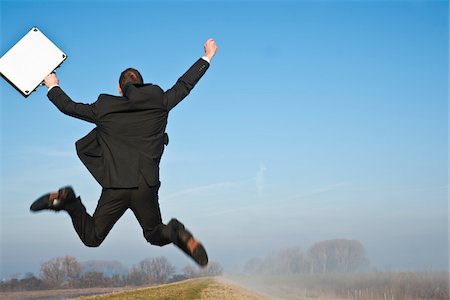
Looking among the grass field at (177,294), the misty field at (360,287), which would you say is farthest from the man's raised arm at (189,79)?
the misty field at (360,287)

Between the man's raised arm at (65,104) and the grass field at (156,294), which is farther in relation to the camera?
the grass field at (156,294)

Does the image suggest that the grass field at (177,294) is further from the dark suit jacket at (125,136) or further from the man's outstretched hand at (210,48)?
the dark suit jacket at (125,136)

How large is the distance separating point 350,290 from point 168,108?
108095mm

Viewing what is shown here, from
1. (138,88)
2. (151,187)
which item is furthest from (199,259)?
(138,88)

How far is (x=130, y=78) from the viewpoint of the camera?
7797mm

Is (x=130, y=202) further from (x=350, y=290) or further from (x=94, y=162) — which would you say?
(x=350, y=290)

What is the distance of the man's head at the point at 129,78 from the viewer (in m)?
7.80

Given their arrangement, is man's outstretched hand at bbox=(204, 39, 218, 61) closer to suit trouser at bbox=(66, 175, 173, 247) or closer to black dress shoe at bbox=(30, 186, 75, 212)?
suit trouser at bbox=(66, 175, 173, 247)

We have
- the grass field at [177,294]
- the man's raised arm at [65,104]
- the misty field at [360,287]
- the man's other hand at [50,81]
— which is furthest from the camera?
the misty field at [360,287]

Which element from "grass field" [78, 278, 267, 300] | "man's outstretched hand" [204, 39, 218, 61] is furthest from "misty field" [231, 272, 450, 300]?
"man's outstretched hand" [204, 39, 218, 61]

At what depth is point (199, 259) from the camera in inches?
303

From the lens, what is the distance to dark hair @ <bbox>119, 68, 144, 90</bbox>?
7.80 meters

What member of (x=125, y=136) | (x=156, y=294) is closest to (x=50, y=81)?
(x=125, y=136)

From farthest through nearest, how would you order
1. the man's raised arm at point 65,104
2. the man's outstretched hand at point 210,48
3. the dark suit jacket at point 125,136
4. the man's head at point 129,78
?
the man's outstretched hand at point 210,48 → the man's head at point 129,78 → the man's raised arm at point 65,104 → the dark suit jacket at point 125,136
